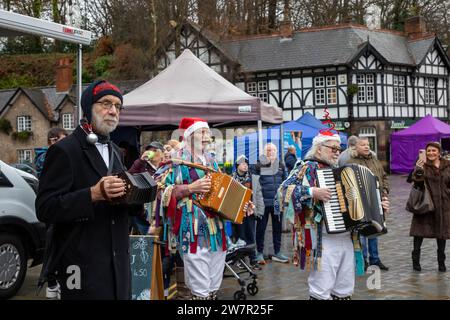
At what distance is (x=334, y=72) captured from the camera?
119 ft

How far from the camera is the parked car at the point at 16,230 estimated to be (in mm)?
7082

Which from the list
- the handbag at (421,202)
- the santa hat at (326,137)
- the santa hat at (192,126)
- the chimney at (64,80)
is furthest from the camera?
the chimney at (64,80)

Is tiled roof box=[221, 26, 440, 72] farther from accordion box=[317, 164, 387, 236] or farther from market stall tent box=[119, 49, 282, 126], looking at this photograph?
accordion box=[317, 164, 387, 236]

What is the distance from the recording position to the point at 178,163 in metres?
5.93

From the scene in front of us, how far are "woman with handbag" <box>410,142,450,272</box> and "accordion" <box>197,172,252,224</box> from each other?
393cm

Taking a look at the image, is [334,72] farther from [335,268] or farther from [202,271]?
[202,271]

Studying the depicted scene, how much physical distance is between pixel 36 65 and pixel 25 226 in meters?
41.1

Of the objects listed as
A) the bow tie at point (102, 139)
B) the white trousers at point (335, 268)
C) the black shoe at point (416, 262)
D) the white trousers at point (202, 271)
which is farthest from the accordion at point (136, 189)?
the black shoe at point (416, 262)

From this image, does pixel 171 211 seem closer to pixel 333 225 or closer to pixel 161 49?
pixel 333 225

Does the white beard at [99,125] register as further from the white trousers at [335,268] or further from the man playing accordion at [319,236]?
the white trousers at [335,268]

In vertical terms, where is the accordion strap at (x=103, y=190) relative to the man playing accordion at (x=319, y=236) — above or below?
above

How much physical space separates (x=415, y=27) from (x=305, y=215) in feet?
127

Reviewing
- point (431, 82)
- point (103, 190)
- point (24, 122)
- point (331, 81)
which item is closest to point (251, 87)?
point (331, 81)

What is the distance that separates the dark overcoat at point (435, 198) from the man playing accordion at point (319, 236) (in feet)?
10.1
